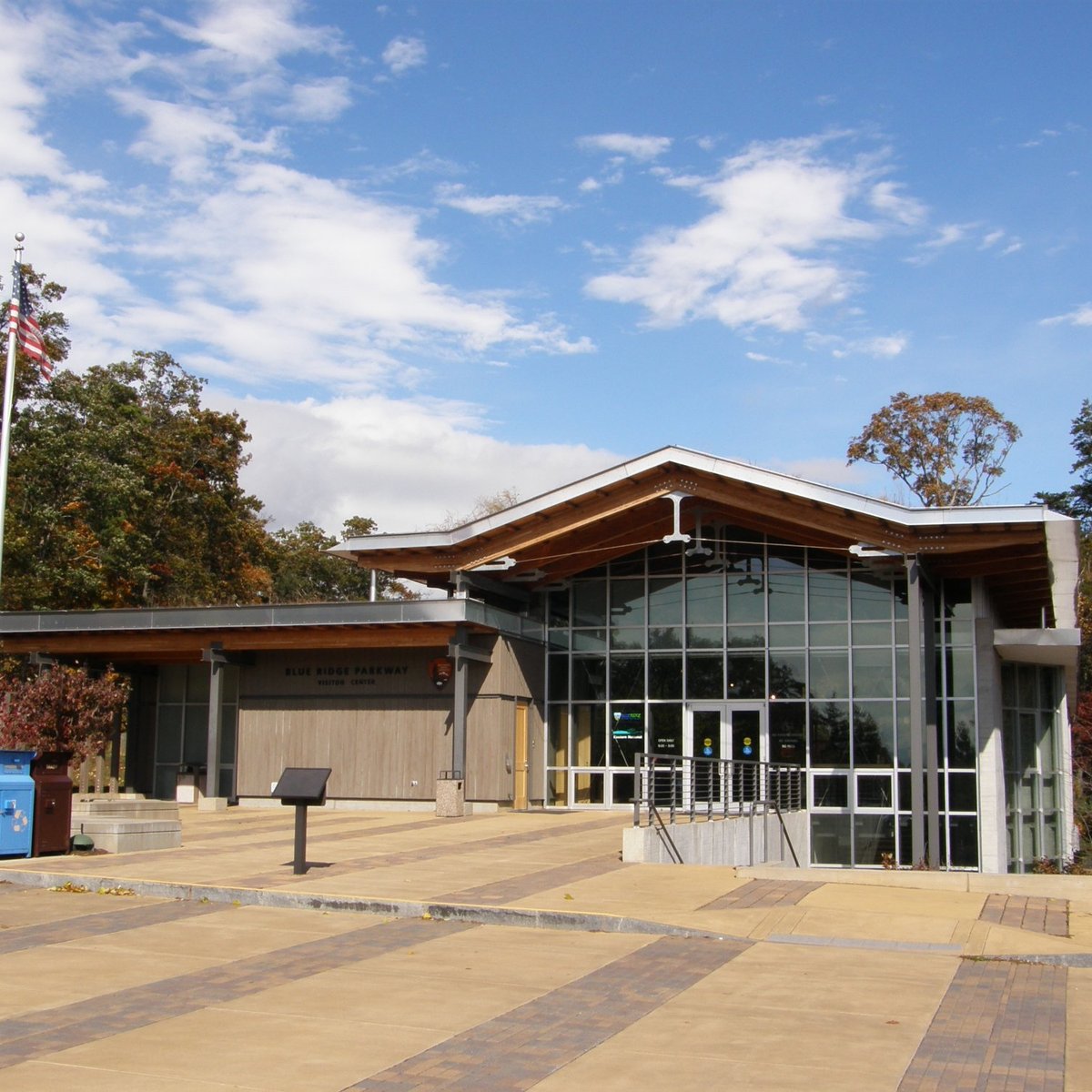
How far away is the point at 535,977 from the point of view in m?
9.21

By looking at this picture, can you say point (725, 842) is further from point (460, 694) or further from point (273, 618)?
point (273, 618)

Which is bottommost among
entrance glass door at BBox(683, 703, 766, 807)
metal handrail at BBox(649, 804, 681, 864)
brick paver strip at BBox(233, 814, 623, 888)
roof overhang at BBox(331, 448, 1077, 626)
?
brick paver strip at BBox(233, 814, 623, 888)

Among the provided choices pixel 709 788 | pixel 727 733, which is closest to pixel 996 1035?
pixel 709 788

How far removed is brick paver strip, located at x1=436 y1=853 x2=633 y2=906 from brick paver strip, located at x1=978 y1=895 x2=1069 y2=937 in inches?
166

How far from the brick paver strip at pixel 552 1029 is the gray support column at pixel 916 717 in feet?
46.5

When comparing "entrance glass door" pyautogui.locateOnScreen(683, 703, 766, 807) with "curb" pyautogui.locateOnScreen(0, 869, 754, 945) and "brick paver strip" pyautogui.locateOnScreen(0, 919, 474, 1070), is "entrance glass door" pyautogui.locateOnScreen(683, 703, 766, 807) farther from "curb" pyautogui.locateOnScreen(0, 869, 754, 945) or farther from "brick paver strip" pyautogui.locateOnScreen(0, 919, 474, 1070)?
"brick paver strip" pyautogui.locateOnScreen(0, 919, 474, 1070)

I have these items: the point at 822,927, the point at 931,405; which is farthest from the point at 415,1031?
the point at 931,405

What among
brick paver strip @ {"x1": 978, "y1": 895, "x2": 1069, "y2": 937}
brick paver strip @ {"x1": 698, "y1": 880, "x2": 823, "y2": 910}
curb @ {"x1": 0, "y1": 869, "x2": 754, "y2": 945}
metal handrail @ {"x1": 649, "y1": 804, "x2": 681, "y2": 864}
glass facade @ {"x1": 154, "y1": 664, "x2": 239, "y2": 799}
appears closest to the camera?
curb @ {"x1": 0, "y1": 869, "x2": 754, "y2": 945}

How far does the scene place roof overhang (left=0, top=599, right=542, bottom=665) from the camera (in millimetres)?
26734

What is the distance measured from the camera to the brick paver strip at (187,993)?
7.33m

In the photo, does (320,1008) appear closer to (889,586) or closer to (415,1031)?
(415,1031)

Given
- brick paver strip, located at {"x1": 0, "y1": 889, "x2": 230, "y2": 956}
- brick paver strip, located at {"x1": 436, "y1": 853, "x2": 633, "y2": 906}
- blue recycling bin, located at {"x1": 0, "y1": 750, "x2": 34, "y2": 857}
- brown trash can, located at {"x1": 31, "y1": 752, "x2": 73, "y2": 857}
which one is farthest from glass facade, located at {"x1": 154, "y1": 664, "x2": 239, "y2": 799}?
brick paver strip, located at {"x1": 0, "y1": 889, "x2": 230, "y2": 956}

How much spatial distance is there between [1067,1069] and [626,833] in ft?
30.7

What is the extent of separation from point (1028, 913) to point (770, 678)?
51.0 feet
